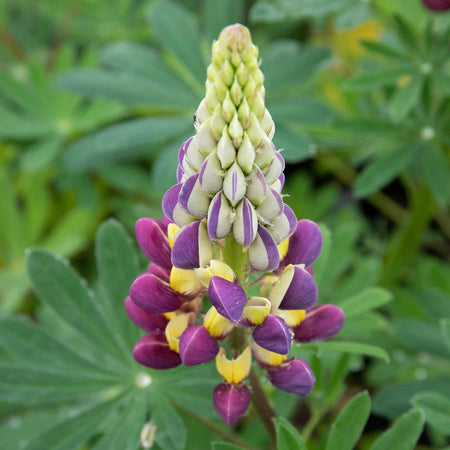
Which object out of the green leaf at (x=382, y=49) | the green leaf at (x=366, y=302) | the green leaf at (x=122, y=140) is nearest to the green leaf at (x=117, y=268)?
the green leaf at (x=366, y=302)

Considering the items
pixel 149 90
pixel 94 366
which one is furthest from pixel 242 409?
pixel 149 90

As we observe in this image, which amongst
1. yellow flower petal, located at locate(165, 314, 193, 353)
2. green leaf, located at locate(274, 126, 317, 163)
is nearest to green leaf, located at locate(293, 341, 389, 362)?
yellow flower petal, located at locate(165, 314, 193, 353)

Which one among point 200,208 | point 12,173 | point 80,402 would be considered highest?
point 200,208

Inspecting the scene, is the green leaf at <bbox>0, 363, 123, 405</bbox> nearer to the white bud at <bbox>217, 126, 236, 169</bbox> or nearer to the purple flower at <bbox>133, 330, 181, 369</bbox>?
the purple flower at <bbox>133, 330, 181, 369</bbox>

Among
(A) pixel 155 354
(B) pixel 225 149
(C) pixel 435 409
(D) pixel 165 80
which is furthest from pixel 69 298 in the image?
(D) pixel 165 80

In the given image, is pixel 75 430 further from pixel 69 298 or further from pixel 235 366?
pixel 235 366

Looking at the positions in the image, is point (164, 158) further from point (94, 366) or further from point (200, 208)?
point (200, 208)

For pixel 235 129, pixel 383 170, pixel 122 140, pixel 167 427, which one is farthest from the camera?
pixel 122 140
